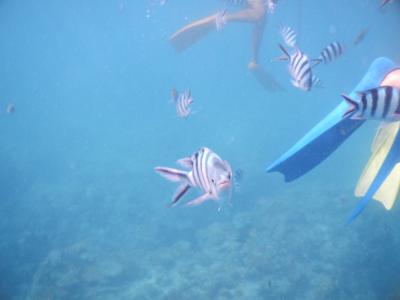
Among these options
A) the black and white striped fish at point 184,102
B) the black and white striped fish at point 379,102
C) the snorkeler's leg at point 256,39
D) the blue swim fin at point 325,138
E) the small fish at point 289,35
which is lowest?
the black and white striped fish at point 379,102

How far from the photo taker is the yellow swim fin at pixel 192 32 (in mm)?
11797

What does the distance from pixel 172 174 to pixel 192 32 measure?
1097cm

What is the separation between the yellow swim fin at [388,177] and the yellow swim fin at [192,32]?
938 centimetres

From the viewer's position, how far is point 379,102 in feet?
7.63

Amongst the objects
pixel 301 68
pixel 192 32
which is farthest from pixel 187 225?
pixel 301 68

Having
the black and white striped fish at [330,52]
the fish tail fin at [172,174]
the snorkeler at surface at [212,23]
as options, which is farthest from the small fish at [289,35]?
the fish tail fin at [172,174]

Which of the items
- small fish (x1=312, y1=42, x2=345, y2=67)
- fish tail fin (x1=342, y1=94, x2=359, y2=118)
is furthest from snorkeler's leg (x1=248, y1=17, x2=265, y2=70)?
fish tail fin (x1=342, y1=94, x2=359, y2=118)

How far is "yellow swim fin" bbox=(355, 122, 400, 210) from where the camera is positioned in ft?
10.4

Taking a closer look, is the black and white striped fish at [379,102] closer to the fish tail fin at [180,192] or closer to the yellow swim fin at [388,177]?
the yellow swim fin at [388,177]

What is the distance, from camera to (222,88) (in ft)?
250

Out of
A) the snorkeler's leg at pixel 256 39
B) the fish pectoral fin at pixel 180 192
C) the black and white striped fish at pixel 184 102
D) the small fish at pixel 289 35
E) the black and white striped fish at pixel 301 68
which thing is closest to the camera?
the fish pectoral fin at pixel 180 192

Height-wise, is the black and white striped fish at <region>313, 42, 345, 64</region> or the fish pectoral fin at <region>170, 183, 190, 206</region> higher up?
the black and white striped fish at <region>313, 42, 345, 64</region>

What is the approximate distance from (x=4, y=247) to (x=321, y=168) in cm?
1935

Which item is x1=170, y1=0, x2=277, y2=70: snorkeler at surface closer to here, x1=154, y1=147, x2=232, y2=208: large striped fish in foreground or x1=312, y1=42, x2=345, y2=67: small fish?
x1=312, y1=42, x2=345, y2=67: small fish
